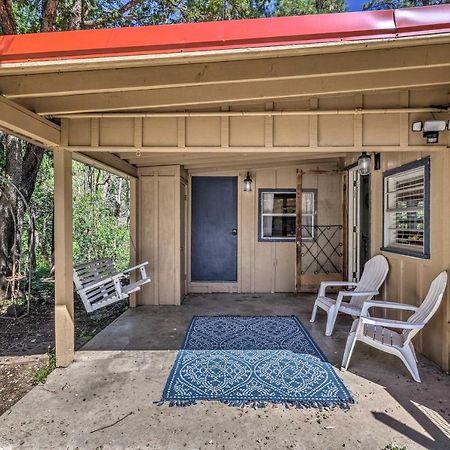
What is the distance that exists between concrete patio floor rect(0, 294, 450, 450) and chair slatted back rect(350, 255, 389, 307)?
2.91ft

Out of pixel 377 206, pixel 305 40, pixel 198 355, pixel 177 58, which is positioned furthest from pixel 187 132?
pixel 377 206

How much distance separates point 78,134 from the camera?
3.00 metres

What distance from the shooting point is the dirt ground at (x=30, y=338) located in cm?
273

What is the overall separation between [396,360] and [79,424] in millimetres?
2841

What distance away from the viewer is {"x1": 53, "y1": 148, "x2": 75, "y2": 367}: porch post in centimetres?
304

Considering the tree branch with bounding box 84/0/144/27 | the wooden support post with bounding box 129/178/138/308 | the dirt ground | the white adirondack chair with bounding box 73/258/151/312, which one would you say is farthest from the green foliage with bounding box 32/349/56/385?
the tree branch with bounding box 84/0/144/27

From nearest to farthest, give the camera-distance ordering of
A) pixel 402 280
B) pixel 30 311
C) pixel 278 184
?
pixel 402 280
pixel 30 311
pixel 278 184

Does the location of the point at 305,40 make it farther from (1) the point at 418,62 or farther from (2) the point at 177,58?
(1) the point at 418,62

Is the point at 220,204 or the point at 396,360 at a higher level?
the point at 220,204

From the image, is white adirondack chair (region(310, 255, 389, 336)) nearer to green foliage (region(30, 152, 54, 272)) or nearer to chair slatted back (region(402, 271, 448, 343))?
chair slatted back (region(402, 271, 448, 343))

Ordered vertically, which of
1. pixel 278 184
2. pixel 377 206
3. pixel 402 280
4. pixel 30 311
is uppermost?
pixel 278 184

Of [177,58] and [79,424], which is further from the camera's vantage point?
[79,424]

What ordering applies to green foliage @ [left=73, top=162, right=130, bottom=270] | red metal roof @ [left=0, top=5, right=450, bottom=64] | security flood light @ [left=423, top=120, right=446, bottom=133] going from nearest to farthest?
1. red metal roof @ [left=0, top=5, right=450, bottom=64]
2. security flood light @ [left=423, top=120, right=446, bottom=133]
3. green foliage @ [left=73, top=162, right=130, bottom=270]

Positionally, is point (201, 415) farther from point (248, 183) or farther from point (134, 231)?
point (248, 183)
